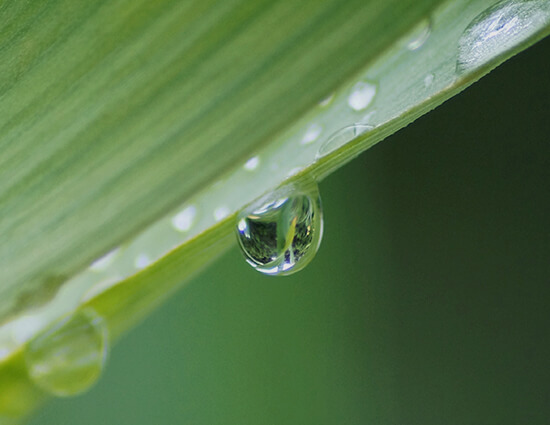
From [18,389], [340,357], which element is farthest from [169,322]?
[18,389]

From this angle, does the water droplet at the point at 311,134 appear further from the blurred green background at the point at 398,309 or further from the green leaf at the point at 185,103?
the blurred green background at the point at 398,309

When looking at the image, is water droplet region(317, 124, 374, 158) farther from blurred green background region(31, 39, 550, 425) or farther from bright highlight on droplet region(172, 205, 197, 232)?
blurred green background region(31, 39, 550, 425)

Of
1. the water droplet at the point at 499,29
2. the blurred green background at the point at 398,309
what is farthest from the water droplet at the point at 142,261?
the blurred green background at the point at 398,309

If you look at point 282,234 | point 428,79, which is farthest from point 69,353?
point 428,79

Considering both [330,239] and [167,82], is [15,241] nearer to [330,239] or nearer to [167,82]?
[167,82]

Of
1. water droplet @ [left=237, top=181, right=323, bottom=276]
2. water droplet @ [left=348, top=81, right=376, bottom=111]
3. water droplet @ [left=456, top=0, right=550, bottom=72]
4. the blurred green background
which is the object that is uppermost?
the blurred green background

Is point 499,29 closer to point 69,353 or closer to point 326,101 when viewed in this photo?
point 326,101

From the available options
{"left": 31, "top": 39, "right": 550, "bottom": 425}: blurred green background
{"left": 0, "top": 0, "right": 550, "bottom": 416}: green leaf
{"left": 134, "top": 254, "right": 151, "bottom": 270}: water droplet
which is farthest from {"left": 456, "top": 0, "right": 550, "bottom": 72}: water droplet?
{"left": 31, "top": 39, "right": 550, "bottom": 425}: blurred green background
